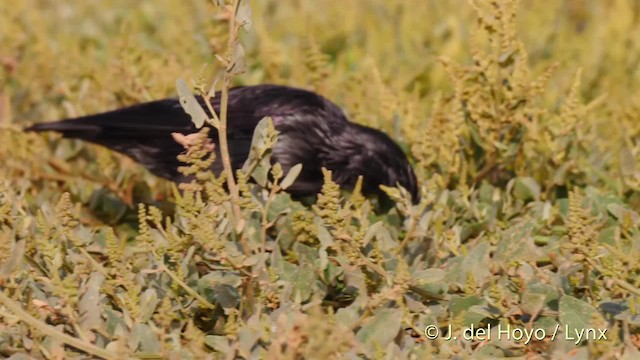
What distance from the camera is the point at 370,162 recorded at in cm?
486

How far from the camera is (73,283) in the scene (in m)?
3.25

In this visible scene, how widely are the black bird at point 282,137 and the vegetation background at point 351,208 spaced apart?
0.55ft

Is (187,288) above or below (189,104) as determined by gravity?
below

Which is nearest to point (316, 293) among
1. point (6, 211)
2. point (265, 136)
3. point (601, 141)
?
point (265, 136)

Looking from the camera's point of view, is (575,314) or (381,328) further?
(575,314)

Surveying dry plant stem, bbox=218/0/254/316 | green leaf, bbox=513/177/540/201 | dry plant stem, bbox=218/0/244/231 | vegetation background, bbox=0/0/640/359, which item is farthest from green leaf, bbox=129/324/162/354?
green leaf, bbox=513/177/540/201

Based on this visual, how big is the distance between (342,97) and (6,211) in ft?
9.05

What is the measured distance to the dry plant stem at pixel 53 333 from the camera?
3.11 m

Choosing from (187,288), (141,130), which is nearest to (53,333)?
(187,288)

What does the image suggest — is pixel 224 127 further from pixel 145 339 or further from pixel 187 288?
pixel 145 339

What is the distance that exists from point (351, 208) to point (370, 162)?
41 centimetres

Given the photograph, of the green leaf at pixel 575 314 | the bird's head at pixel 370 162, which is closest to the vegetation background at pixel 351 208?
the green leaf at pixel 575 314

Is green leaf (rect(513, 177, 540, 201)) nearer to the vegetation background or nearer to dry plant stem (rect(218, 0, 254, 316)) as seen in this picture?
the vegetation background

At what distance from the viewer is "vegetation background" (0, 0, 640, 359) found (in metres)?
3.34
